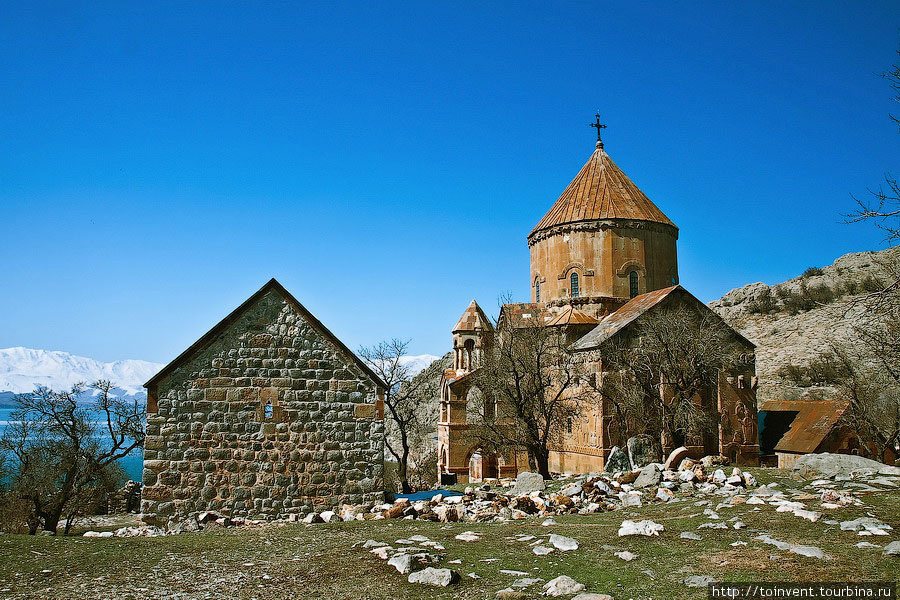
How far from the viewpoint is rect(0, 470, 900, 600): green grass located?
6988mm

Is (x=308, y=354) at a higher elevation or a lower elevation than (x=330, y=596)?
higher

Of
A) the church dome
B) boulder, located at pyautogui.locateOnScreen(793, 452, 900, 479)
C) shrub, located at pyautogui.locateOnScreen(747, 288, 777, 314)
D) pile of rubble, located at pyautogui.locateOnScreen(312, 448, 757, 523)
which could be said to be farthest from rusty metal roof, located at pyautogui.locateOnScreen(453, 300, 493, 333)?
shrub, located at pyautogui.locateOnScreen(747, 288, 777, 314)

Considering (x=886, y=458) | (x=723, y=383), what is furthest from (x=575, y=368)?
(x=886, y=458)

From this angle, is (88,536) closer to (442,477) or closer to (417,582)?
(417,582)

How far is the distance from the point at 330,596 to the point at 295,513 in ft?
20.1

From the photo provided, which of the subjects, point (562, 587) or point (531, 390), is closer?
point (562, 587)

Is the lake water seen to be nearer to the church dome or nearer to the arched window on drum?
the church dome

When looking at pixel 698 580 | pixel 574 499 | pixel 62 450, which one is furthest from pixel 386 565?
pixel 62 450

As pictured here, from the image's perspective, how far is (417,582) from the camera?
286 inches

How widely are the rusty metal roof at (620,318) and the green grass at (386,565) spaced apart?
1599cm

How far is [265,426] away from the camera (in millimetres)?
12805

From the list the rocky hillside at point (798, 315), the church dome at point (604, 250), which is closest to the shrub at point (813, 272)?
the rocky hillside at point (798, 315)

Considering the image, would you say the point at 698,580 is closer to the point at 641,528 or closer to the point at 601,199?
the point at 641,528

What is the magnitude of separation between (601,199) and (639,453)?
17.5 metres
